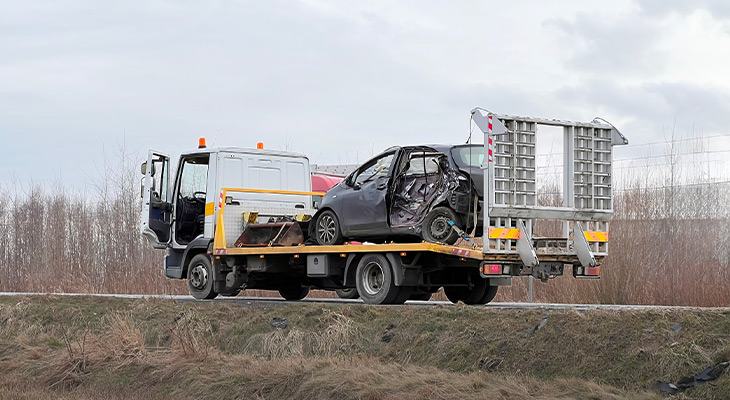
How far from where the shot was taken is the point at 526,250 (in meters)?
12.7

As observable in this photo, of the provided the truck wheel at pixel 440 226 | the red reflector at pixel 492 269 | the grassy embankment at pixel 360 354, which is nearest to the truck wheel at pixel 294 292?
the grassy embankment at pixel 360 354

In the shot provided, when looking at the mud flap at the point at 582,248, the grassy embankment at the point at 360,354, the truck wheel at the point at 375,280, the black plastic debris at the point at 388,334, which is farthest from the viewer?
the truck wheel at the point at 375,280

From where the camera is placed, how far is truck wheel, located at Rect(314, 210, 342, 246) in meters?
15.3

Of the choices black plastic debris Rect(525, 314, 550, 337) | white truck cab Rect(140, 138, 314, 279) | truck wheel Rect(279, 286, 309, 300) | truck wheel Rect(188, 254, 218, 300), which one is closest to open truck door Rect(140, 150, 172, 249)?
white truck cab Rect(140, 138, 314, 279)

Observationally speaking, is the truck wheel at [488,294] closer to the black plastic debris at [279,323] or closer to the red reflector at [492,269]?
the red reflector at [492,269]

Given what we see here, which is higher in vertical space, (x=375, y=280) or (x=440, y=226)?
(x=440, y=226)

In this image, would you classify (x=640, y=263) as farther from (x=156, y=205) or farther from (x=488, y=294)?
(x=156, y=205)

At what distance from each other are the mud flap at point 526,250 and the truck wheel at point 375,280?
76.3 inches

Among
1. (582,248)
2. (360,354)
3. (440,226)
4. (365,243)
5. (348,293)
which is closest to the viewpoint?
(360,354)

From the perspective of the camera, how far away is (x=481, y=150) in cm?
1384

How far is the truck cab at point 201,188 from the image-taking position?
18.1m

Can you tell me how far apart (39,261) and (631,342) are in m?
25.0

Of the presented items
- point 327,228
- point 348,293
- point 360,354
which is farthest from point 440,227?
point 348,293

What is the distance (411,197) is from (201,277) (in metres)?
5.47
